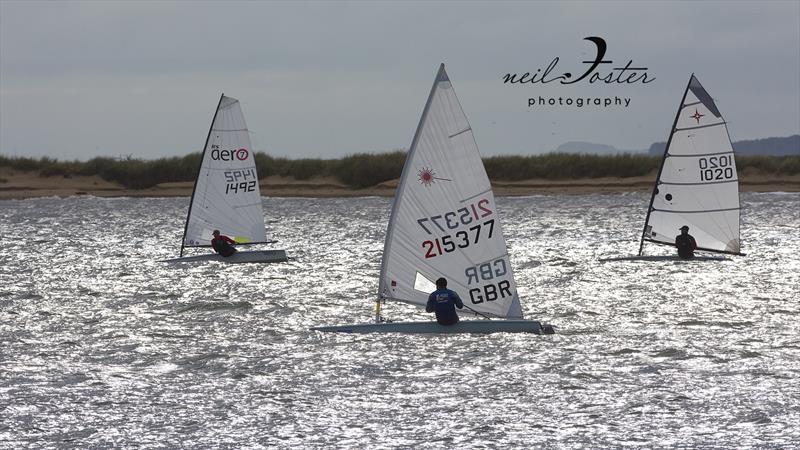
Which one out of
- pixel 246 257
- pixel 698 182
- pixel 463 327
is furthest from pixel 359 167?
A: pixel 463 327

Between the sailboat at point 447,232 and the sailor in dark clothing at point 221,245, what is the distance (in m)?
13.9

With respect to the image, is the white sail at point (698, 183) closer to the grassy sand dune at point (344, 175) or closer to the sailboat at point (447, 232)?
the sailboat at point (447, 232)

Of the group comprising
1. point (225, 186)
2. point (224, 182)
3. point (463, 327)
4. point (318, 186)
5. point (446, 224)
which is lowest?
point (463, 327)

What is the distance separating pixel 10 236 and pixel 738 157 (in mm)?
57731

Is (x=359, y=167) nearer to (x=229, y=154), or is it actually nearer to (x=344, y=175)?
(x=344, y=175)

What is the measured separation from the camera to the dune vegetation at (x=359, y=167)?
3533 inches

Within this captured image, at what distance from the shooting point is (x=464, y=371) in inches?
811

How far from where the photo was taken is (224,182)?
3644 centimetres

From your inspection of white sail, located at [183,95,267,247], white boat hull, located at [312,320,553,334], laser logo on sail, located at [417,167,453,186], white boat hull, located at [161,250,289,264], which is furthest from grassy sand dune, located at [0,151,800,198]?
laser logo on sail, located at [417,167,453,186]

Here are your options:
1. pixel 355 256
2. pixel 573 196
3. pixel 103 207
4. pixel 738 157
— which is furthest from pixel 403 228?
pixel 738 157

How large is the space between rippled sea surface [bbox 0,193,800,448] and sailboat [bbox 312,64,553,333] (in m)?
0.69

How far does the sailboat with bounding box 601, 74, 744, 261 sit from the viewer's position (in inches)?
1304

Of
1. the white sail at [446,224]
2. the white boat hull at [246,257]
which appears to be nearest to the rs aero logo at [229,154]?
the white boat hull at [246,257]

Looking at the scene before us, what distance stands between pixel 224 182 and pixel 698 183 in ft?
45.2
